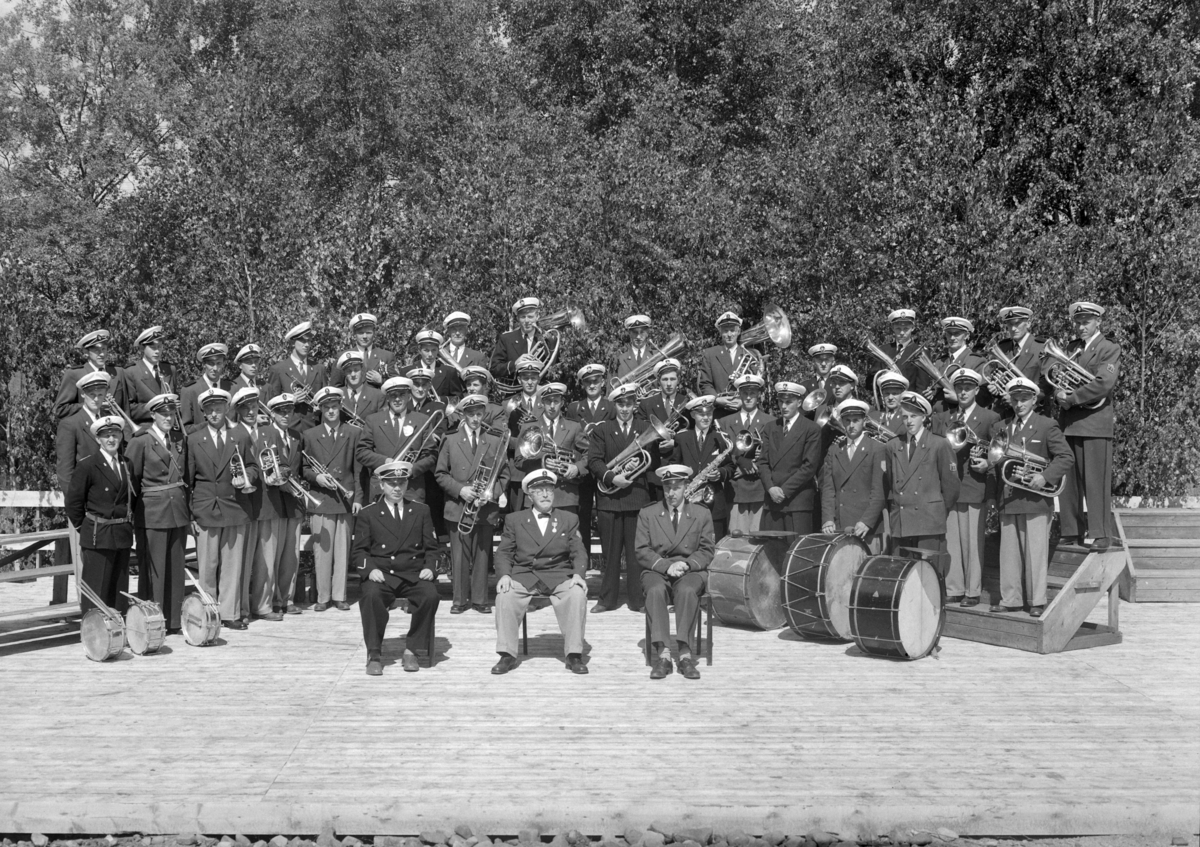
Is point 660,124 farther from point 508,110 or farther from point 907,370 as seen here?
point 907,370

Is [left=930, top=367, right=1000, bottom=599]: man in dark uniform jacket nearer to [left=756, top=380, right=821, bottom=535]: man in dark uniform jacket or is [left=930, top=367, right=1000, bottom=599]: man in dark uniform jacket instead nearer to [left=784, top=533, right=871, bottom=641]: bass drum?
[left=756, top=380, right=821, bottom=535]: man in dark uniform jacket

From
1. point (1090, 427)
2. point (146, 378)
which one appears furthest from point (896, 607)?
point (146, 378)

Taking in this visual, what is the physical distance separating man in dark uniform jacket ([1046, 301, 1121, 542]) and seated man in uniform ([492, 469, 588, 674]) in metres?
4.89

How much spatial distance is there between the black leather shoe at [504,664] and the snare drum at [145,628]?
293 cm

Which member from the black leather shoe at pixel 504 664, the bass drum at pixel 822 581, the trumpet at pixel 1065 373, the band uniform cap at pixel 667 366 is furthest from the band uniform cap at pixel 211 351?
the trumpet at pixel 1065 373

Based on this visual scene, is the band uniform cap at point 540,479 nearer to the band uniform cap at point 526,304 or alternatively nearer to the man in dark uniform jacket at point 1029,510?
the band uniform cap at point 526,304

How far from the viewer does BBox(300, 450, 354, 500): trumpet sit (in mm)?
13227

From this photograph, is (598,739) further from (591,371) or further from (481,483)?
(591,371)

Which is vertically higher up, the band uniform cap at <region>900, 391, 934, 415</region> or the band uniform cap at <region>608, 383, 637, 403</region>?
the band uniform cap at <region>608, 383, 637, 403</region>

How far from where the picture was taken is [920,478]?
12.2 m

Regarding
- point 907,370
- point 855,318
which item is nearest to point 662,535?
point 907,370

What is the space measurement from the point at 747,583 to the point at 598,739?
11.6ft

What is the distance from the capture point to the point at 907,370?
13.9m

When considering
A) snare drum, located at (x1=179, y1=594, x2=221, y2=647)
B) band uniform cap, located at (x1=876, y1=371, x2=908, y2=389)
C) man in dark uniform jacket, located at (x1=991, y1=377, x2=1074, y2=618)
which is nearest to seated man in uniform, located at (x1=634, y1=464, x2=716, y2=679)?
band uniform cap, located at (x1=876, y1=371, x2=908, y2=389)
